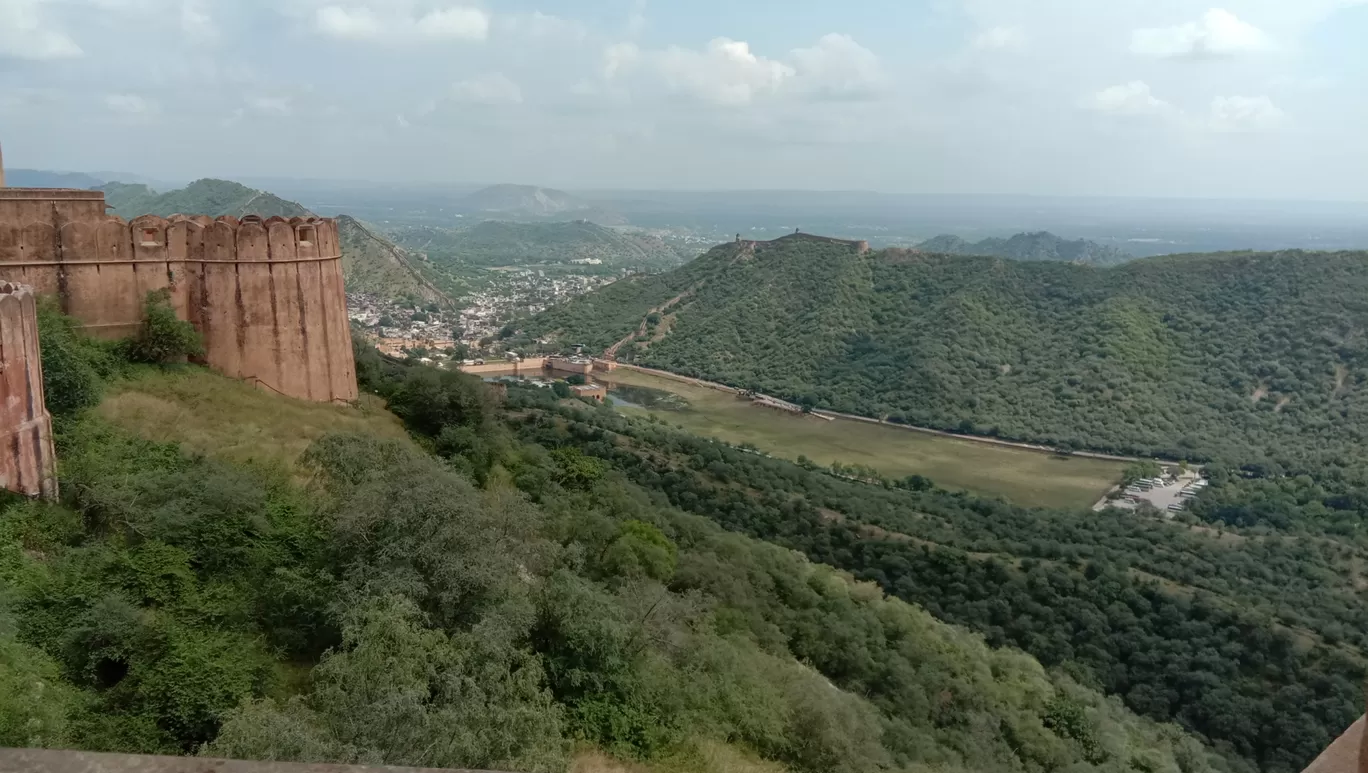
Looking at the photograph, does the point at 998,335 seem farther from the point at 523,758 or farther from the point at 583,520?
the point at 523,758

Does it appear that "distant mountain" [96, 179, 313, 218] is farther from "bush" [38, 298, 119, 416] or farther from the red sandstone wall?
the red sandstone wall

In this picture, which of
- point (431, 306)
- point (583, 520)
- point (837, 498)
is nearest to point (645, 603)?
point (583, 520)

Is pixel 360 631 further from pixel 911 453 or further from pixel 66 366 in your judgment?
pixel 911 453

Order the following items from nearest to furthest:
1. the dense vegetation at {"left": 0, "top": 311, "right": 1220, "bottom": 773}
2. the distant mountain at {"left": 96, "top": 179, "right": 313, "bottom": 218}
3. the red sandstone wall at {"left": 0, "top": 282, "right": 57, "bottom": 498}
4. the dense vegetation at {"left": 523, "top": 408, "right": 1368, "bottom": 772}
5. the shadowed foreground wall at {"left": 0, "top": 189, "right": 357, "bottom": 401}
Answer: the dense vegetation at {"left": 0, "top": 311, "right": 1220, "bottom": 773}
the red sandstone wall at {"left": 0, "top": 282, "right": 57, "bottom": 498}
the shadowed foreground wall at {"left": 0, "top": 189, "right": 357, "bottom": 401}
the dense vegetation at {"left": 523, "top": 408, "right": 1368, "bottom": 772}
the distant mountain at {"left": 96, "top": 179, "right": 313, "bottom": 218}

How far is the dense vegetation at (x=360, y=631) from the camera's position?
9.45 metres

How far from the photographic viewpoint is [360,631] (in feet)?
35.2

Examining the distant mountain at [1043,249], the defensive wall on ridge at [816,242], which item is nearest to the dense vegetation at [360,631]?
the defensive wall on ridge at [816,242]

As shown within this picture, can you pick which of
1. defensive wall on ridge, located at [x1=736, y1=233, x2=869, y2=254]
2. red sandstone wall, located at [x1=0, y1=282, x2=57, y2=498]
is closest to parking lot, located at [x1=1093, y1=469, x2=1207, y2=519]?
red sandstone wall, located at [x1=0, y1=282, x2=57, y2=498]

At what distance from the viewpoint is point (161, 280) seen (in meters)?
19.4

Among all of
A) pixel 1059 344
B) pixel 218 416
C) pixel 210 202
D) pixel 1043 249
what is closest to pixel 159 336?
pixel 218 416

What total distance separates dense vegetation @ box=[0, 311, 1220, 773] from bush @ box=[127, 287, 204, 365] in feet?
2.90

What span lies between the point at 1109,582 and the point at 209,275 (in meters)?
30.7

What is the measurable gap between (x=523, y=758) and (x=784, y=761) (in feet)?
22.0

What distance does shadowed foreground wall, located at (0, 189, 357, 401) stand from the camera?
17828 mm
